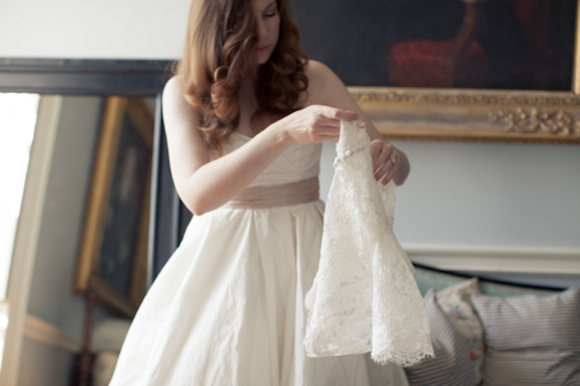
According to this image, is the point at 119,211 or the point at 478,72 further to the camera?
the point at 119,211

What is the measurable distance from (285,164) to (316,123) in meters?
0.33

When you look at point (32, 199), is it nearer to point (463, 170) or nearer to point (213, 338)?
point (213, 338)

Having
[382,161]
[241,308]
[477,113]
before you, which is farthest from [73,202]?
[477,113]

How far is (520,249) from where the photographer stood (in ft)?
5.92

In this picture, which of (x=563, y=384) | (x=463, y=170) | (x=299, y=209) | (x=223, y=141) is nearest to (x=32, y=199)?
(x=223, y=141)

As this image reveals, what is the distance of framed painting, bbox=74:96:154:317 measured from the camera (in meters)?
2.01

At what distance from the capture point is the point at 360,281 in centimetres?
87

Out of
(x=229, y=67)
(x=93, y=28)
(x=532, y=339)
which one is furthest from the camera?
(x=93, y=28)

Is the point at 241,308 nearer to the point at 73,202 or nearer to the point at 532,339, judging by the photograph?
the point at 532,339

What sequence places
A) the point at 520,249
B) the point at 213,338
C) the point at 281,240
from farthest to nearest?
the point at 520,249
the point at 281,240
the point at 213,338

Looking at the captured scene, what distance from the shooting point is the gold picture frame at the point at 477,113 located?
1764 mm

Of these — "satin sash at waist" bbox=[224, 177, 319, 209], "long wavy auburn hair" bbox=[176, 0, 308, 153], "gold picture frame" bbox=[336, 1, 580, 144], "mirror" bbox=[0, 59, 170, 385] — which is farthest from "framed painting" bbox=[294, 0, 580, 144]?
"mirror" bbox=[0, 59, 170, 385]

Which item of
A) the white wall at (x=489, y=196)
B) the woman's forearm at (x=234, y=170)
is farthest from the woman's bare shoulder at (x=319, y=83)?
the white wall at (x=489, y=196)

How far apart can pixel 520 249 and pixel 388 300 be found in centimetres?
123
